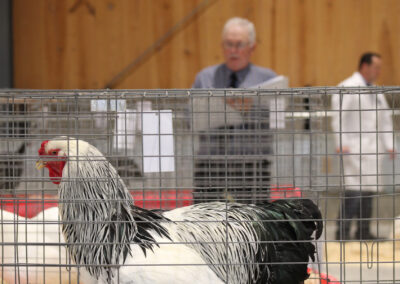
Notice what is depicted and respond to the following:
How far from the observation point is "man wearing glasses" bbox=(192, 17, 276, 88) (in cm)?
370

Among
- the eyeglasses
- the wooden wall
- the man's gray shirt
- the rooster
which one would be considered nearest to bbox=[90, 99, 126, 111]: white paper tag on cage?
the rooster

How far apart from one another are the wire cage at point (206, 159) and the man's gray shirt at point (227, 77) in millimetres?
248

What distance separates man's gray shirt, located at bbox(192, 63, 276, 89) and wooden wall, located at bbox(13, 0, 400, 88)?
201 cm

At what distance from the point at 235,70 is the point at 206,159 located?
0.70m

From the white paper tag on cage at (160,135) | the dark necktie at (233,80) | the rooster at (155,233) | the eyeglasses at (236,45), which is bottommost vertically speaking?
the rooster at (155,233)

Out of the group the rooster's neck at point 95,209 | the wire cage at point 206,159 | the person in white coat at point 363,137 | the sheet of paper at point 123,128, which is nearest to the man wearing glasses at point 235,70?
the wire cage at point 206,159

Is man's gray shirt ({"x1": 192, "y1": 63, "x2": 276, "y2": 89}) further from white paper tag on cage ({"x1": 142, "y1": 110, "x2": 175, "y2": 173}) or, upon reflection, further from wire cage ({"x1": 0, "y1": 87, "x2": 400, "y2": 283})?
white paper tag on cage ({"x1": 142, "y1": 110, "x2": 175, "y2": 173})

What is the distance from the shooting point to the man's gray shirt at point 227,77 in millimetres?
3686

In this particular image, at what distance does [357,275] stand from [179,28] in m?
3.15

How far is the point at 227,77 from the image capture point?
12.2 feet

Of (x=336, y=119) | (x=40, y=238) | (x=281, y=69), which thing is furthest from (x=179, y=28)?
(x=40, y=238)

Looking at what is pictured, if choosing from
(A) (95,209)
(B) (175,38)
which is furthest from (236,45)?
(B) (175,38)

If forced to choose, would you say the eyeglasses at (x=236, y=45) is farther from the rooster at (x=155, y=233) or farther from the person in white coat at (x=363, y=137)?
the rooster at (x=155, y=233)

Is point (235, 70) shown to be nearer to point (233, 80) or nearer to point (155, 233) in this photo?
point (233, 80)
